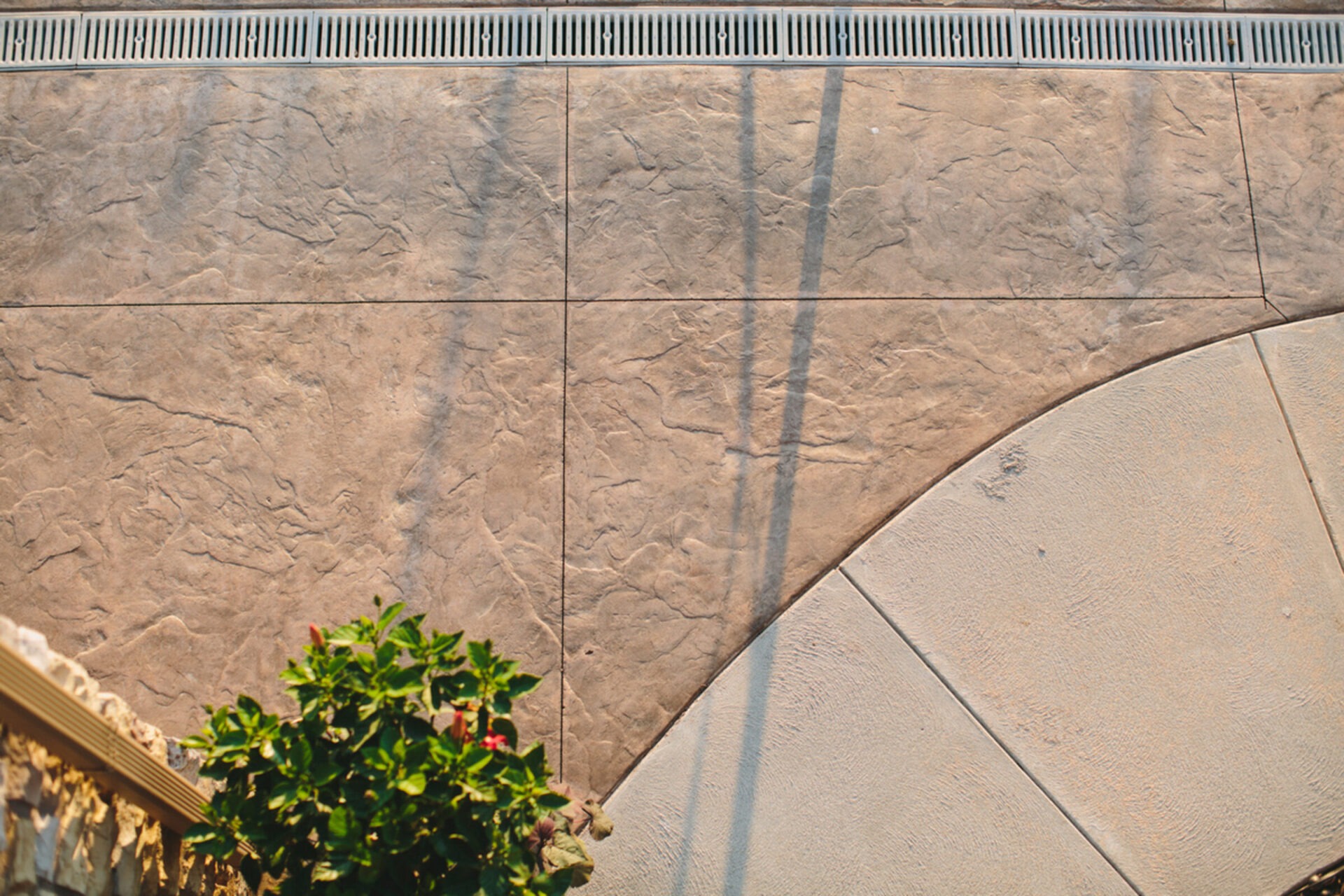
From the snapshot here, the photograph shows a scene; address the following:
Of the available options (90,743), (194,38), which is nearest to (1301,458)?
(90,743)

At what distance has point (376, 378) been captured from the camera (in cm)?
373

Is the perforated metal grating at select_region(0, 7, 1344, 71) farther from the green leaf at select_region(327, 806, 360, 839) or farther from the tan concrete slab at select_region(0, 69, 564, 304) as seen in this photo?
the green leaf at select_region(327, 806, 360, 839)

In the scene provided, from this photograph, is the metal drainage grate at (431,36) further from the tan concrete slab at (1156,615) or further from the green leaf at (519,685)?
the green leaf at (519,685)

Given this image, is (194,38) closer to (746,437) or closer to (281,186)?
(281,186)

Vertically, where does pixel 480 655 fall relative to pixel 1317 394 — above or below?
below

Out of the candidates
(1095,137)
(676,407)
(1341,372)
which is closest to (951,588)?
(676,407)

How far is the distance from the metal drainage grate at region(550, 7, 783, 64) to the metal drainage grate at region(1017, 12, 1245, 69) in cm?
105

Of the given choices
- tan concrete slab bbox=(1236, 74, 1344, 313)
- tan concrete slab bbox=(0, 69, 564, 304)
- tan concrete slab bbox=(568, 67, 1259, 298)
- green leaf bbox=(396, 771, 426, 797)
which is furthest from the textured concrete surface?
tan concrete slab bbox=(1236, 74, 1344, 313)

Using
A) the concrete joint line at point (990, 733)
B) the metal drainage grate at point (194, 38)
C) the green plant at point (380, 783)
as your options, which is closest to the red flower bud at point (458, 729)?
the green plant at point (380, 783)

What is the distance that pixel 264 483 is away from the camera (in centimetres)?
363

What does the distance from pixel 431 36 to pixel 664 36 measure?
935mm

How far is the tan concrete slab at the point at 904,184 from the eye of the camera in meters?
3.86

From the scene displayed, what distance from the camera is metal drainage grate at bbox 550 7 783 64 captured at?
4098 millimetres

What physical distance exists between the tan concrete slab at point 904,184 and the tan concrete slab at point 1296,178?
0.28ft
